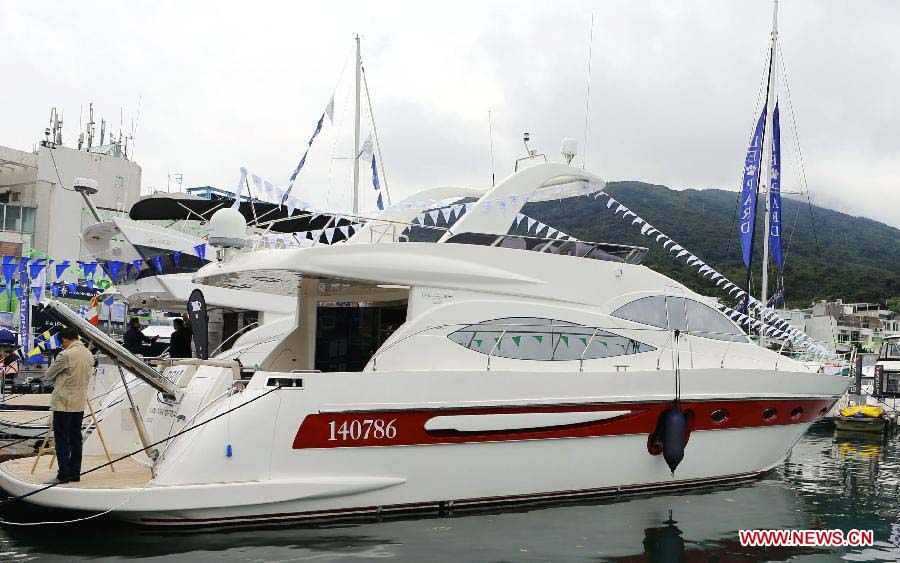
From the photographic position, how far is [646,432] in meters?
9.27

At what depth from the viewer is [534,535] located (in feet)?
25.0

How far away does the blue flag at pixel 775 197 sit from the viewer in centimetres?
1805

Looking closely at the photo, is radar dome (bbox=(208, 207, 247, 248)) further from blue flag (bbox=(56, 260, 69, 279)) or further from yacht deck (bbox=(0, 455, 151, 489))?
blue flag (bbox=(56, 260, 69, 279))

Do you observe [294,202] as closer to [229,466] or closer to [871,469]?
[229,466]

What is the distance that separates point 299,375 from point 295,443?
624 mm

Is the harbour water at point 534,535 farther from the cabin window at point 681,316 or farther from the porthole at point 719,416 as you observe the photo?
the cabin window at point 681,316

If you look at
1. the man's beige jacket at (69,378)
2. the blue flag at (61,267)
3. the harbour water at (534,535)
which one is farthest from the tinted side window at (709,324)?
the blue flag at (61,267)

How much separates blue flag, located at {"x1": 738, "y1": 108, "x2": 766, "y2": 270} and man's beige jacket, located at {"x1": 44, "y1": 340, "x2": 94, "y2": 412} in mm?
13870

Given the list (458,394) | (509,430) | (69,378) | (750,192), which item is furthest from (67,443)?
(750,192)

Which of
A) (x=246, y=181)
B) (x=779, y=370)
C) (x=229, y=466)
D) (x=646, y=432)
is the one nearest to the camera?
(x=229, y=466)

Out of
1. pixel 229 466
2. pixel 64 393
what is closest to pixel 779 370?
pixel 229 466

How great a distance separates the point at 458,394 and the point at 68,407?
3.61 meters

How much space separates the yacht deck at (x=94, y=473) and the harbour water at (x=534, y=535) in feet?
1.12

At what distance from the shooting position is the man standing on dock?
23.7 ft
